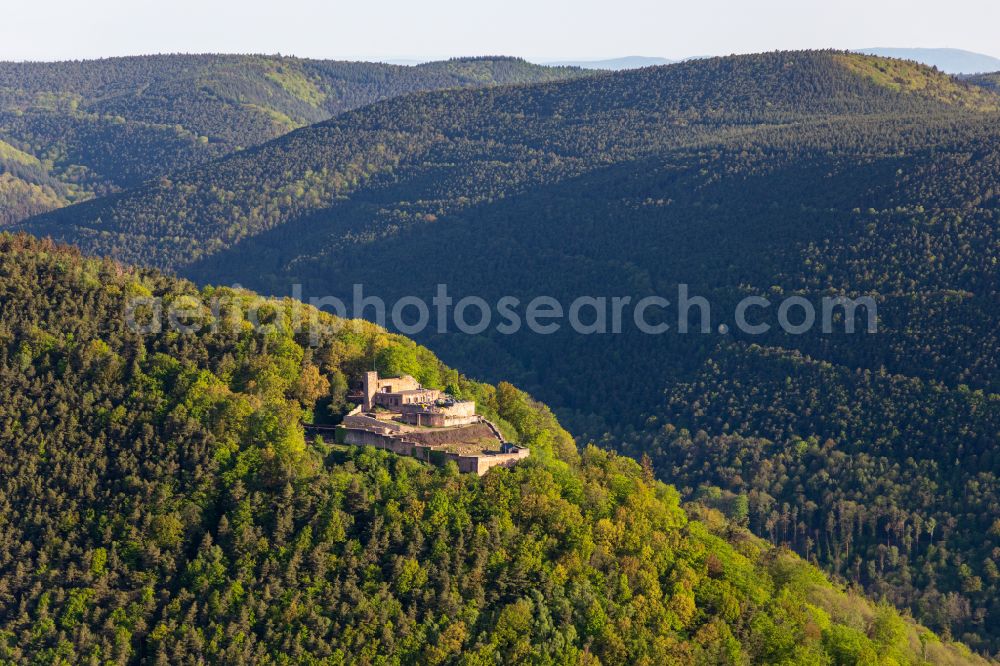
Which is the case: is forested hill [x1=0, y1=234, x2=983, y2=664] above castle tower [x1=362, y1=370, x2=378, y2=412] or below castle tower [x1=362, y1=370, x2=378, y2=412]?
below

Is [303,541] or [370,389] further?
[370,389]

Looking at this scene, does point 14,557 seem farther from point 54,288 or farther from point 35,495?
point 54,288

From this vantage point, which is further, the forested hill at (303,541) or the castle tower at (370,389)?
the castle tower at (370,389)

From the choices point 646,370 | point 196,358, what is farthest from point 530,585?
point 646,370

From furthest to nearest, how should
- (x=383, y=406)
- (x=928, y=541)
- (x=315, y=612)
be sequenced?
(x=928, y=541)
(x=383, y=406)
(x=315, y=612)

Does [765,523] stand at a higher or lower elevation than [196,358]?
lower

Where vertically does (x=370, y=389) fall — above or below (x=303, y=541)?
above

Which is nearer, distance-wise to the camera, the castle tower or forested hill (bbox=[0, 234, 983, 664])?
forested hill (bbox=[0, 234, 983, 664])

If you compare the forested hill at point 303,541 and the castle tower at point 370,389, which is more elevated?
the castle tower at point 370,389
